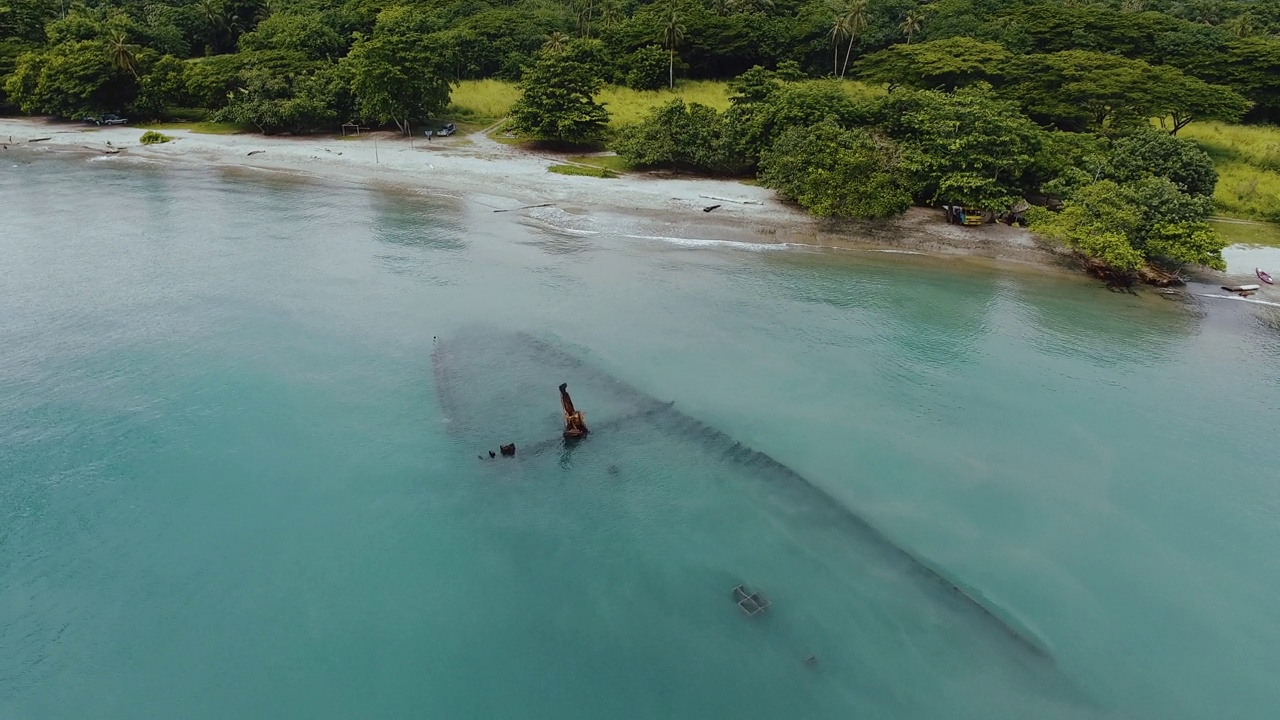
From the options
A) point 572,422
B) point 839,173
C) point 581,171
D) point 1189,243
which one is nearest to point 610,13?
point 581,171

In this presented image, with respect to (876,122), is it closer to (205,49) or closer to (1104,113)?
(1104,113)

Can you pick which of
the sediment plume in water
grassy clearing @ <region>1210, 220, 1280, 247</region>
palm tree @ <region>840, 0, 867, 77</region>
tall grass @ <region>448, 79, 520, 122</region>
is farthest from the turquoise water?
palm tree @ <region>840, 0, 867, 77</region>

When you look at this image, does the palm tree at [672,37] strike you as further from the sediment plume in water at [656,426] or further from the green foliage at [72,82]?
the green foliage at [72,82]

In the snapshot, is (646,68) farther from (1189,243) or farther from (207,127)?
(1189,243)

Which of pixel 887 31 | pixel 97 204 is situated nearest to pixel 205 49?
pixel 97 204

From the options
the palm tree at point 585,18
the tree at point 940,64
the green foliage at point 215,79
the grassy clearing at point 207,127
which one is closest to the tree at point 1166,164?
the tree at point 940,64

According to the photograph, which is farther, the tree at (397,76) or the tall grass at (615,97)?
the tall grass at (615,97)

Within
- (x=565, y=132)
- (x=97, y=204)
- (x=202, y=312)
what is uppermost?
(x=565, y=132)
